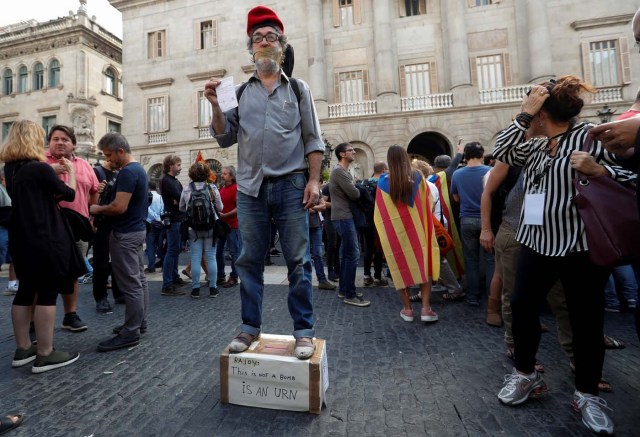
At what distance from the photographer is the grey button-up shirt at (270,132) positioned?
7.31 ft

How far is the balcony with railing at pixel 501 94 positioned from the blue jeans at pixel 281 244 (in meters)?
17.1

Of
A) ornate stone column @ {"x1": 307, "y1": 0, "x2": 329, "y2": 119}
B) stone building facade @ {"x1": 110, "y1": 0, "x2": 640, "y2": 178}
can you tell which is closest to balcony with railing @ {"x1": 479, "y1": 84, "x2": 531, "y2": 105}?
stone building facade @ {"x1": 110, "y1": 0, "x2": 640, "y2": 178}

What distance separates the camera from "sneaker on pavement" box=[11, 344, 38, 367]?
2761 mm

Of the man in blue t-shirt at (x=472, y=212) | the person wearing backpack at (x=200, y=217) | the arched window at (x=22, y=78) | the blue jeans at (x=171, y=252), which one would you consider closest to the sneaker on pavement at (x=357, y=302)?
the man in blue t-shirt at (x=472, y=212)

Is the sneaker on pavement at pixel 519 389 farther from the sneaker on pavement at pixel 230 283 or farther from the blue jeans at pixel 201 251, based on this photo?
the sneaker on pavement at pixel 230 283

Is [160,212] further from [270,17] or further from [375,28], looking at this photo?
[375,28]

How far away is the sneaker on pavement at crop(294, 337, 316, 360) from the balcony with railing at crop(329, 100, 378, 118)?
16714 millimetres

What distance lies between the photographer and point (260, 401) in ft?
6.66

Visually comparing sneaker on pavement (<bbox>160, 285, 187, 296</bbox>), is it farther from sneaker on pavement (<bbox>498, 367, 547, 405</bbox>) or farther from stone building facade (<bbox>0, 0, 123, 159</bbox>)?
stone building facade (<bbox>0, 0, 123, 159</bbox>)

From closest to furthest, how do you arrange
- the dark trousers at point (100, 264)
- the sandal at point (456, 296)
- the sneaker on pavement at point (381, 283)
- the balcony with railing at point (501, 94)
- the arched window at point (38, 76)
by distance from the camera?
the dark trousers at point (100, 264)
the sandal at point (456, 296)
the sneaker on pavement at point (381, 283)
the balcony with railing at point (501, 94)
the arched window at point (38, 76)

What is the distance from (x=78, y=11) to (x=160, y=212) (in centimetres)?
2893

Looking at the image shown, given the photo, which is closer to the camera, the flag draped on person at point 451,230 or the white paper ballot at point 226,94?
the white paper ballot at point 226,94

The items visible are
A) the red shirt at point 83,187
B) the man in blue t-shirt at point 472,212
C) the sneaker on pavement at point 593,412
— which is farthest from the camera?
the man in blue t-shirt at point 472,212

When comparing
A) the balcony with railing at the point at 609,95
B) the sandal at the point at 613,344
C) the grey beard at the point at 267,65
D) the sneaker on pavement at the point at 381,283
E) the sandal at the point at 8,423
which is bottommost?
the sandal at the point at 613,344
